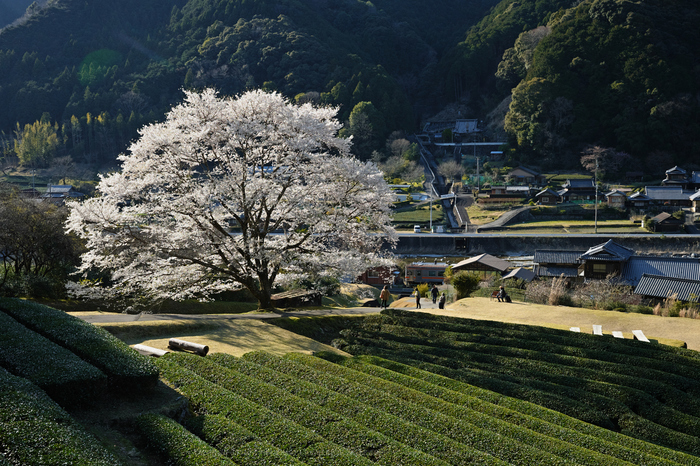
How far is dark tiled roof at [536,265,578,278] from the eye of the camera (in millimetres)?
29231

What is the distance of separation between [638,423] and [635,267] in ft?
70.2

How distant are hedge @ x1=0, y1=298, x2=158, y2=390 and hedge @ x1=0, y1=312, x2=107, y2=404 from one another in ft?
0.88

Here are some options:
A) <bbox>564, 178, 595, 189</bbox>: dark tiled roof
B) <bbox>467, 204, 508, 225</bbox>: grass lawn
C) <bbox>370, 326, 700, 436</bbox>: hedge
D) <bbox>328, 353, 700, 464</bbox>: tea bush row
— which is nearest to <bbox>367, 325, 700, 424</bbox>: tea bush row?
<bbox>370, 326, 700, 436</bbox>: hedge

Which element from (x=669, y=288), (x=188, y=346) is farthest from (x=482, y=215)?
(x=188, y=346)

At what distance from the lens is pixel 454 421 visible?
6777mm

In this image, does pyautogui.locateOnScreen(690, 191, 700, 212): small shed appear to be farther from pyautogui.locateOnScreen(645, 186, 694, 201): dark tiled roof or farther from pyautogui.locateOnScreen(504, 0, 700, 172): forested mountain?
pyautogui.locateOnScreen(504, 0, 700, 172): forested mountain

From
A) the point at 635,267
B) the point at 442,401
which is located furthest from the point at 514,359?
the point at 635,267

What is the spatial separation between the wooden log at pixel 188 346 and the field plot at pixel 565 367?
344 centimetres

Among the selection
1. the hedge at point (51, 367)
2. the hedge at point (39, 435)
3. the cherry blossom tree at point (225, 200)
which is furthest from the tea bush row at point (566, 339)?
the hedge at point (39, 435)

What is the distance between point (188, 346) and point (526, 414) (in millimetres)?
6511

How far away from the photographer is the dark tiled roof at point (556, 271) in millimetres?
29231

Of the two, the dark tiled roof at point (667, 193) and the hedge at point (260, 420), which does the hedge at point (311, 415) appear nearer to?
the hedge at point (260, 420)

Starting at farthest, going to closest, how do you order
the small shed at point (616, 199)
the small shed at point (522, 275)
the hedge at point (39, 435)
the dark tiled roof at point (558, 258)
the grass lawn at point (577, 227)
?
the small shed at point (616, 199)
the grass lawn at point (577, 227)
the dark tiled roof at point (558, 258)
the small shed at point (522, 275)
the hedge at point (39, 435)

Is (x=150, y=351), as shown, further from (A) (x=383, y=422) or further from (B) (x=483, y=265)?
(B) (x=483, y=265)
